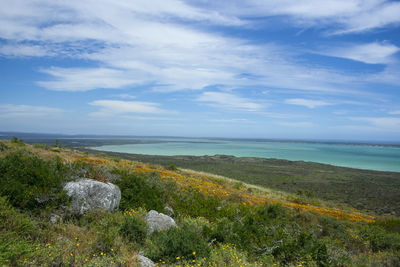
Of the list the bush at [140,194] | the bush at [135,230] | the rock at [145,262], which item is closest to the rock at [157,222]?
the bush at [135,230]

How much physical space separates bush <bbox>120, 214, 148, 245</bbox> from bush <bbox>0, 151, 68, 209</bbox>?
2.31m

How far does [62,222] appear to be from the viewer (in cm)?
625

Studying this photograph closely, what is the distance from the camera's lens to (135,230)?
6.01m

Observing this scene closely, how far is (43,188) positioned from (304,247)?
26.0ft

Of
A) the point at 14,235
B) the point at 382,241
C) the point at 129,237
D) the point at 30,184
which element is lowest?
the point at 382,241

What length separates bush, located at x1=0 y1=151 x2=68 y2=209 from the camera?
20.8ft

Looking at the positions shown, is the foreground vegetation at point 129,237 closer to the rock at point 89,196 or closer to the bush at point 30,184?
the bush at point 30,184

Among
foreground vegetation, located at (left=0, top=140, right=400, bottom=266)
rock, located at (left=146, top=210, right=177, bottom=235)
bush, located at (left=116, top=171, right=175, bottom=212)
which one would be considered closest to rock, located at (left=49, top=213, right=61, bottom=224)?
foreground vegetation, located at (left=0, top=140, right=400, bottom=266)

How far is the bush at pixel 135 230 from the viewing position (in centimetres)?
586

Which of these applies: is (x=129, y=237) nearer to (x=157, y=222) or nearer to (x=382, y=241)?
(x=157, y=222)

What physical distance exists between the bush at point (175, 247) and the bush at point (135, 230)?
45cm

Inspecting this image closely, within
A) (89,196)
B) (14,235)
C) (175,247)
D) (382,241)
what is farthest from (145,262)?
(382,241)

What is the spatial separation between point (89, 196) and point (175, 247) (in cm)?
371

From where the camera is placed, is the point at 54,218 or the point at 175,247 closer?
the point at 175,247
